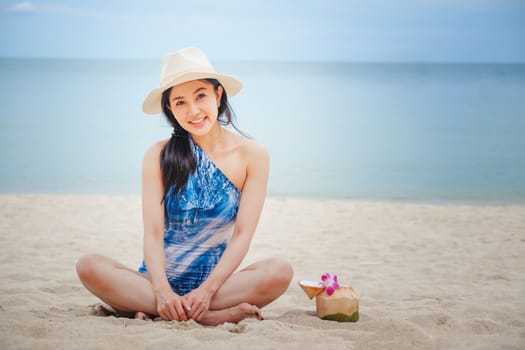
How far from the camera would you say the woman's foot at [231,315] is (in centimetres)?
281

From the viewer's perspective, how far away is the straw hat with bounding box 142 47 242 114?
2.87 m

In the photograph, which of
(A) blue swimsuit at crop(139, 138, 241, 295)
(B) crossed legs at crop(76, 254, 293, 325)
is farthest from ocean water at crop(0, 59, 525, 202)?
(B) crossed legs at crop(76, 254, 293, 325)

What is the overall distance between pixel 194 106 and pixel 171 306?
0.90 metres

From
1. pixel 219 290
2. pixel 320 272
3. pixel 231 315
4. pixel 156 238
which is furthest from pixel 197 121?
pixel 320 272

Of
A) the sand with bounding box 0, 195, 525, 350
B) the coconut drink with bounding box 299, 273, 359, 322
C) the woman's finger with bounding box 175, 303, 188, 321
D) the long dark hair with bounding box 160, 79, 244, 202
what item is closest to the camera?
the sand with bounding box 0, 195, 525, 350

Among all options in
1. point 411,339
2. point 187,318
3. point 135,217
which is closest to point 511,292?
point 411,339

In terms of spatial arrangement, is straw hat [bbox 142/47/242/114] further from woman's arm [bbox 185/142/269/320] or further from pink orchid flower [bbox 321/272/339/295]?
pink orchid flower [bbox 321/272/339/295]

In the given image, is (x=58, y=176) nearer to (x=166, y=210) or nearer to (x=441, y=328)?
(x=166, y=210)

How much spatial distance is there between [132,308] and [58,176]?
7.11 metres

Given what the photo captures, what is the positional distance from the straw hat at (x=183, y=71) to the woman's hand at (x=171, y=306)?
3.00ft

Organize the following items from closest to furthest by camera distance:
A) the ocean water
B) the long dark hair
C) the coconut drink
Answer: the coconut drink, the long dark hair, the ocean water

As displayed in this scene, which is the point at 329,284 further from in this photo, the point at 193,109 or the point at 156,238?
the point at 193,109

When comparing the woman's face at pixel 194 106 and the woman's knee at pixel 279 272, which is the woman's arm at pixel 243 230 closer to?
the woman's knee at pixel 279 272

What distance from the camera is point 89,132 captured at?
15250 mm
